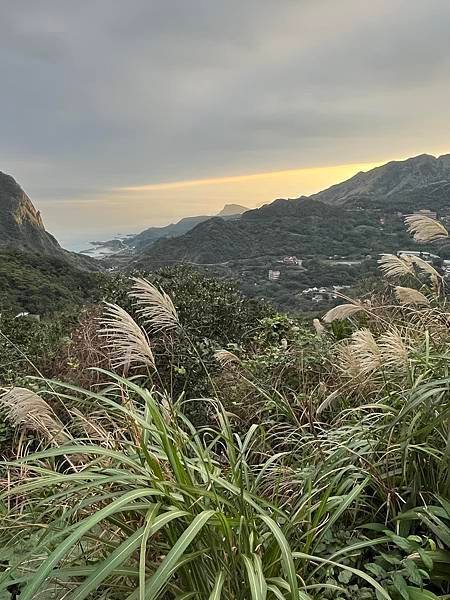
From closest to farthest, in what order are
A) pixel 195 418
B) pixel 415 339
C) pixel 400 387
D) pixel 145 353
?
1. pixel 145 353
2. pixel 400 387
3. pixel 415 339
4. pixel 195 418

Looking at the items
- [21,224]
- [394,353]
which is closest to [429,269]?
[394,353]

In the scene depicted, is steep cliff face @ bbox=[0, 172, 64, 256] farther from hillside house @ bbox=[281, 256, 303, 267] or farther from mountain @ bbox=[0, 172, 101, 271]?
hillside house @ bbox=[281, 256, 303, 267]

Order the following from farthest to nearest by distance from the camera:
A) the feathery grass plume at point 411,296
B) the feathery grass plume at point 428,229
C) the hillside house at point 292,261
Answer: the hillside house at point 292,261 → the feathery grass plume at point 428,229 → the feathery grass plume at point 411,296

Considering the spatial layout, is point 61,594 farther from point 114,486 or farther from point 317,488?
point 317,488

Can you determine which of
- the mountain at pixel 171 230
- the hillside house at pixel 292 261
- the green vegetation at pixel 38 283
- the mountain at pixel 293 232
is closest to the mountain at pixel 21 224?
the mountain at pixel 171 230

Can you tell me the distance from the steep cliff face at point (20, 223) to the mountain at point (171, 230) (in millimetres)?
22855

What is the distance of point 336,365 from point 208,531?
6.76ft

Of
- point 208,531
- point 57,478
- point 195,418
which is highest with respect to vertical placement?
point 57,478

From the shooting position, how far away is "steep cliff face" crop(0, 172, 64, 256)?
6594cm

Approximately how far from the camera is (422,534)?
6.00 ft

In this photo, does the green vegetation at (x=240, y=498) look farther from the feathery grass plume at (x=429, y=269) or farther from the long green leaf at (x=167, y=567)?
the feathery grass plume at (x=429, y=269)

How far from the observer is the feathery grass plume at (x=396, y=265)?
3.12 meters

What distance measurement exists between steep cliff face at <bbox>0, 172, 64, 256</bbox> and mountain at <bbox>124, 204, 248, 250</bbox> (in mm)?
22855

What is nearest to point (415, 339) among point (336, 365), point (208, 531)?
point (336, 365)
